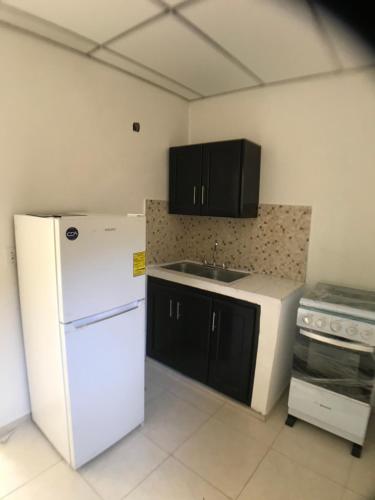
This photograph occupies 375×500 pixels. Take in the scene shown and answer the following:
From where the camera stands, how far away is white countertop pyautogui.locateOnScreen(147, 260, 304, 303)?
6.63 ft

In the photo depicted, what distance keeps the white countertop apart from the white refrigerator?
0.61m

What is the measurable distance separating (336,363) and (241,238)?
1.28 metres

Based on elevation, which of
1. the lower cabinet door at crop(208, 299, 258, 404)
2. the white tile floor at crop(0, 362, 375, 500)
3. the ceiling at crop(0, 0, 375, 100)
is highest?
the ceiling at crop(0, 0, 375, 100)

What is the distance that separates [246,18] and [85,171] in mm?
1386

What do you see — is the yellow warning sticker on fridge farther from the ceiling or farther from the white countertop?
the ceiling

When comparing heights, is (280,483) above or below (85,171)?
below

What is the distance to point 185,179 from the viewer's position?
2605mm

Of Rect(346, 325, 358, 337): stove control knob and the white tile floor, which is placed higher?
Rect(346, 325, 358, 337): stove control knob

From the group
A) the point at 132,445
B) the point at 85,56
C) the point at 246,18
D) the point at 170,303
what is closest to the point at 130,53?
the point at 85,56

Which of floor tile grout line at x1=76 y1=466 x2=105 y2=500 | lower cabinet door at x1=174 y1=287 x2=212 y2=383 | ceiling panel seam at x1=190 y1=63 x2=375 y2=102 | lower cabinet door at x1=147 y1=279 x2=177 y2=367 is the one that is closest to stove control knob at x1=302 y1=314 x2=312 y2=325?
lower cabinet door at x1=174 y1=287 x2=212 y2=383

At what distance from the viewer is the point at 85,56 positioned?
6.43 ft

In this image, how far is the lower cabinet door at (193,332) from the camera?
2271 mm

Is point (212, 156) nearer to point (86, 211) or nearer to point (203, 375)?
point (86, 211)

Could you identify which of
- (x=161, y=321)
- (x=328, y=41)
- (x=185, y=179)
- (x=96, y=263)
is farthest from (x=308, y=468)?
(x=328, y=41)
